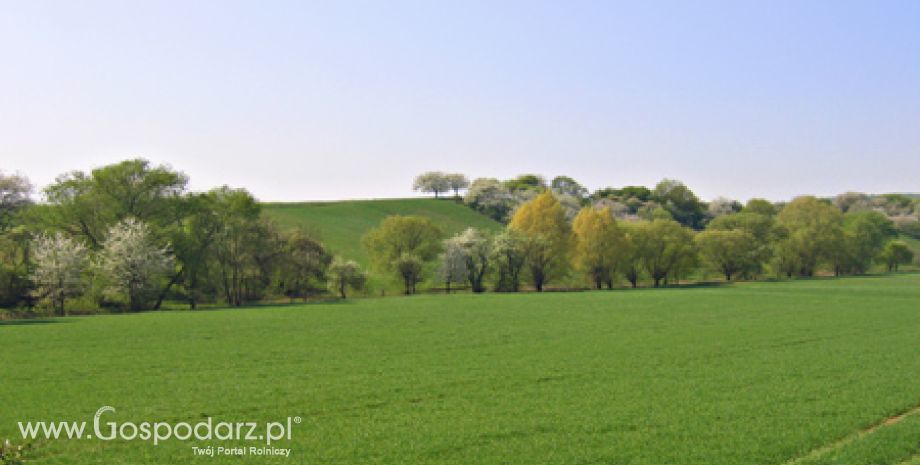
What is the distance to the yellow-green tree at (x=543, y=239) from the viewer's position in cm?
9656

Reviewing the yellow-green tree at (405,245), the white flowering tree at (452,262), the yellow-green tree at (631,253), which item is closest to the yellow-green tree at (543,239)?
the white flowering tree at (452,262)

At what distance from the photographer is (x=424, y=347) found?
32750 mm

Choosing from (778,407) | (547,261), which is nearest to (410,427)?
(778,407)

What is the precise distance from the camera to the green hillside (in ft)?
390

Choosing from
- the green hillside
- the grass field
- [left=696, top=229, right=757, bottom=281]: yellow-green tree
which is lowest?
the grass field

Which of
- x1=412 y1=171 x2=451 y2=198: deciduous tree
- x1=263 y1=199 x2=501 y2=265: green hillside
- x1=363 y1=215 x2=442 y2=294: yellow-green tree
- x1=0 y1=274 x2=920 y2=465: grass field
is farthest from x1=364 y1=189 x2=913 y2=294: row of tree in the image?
x1=412 y1=171 x2=451 y2=198: deciduous tree

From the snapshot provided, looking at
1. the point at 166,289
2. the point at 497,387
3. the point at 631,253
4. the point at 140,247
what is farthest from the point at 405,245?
the point at 497,387

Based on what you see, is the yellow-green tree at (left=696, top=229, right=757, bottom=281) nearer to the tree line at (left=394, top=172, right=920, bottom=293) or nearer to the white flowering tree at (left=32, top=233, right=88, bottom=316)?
the tree line at (left=394, top=172, right=920, bottom=293)

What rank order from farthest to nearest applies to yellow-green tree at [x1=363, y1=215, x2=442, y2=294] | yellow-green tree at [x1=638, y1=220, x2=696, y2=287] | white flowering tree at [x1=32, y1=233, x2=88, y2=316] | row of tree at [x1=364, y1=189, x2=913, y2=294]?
1. yellow-green tree at [x1=638, y1=220, x2=696, y2=287]
2. row of tree at [x1=364, y1=189, x2=913, y2=294]
3. yellow-green tree at [x1=363, y1=215, x2=442, y2=294]
4. white flowering tree at [x1=32, y1=233, x2=88, y2=316]

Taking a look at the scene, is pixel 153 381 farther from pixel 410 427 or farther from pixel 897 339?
pixel 897 339

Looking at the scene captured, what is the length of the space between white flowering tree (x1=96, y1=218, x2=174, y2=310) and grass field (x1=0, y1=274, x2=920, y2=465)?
21274 mm

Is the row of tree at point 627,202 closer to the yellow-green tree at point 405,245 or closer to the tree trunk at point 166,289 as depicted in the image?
the yellow-green tree at point 405,245

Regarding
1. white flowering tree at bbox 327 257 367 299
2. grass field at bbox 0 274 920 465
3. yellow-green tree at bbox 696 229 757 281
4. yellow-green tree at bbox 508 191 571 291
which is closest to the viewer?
grass field at bbox 0 274 920 465

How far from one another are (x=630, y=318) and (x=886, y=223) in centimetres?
11611
